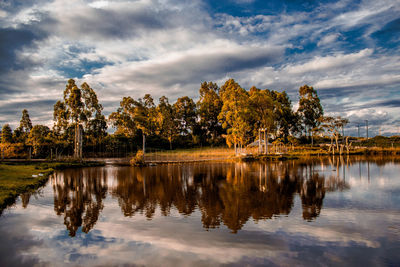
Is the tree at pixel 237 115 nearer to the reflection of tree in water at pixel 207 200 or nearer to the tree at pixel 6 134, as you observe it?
the reflection of tree in water at pixel 207 200

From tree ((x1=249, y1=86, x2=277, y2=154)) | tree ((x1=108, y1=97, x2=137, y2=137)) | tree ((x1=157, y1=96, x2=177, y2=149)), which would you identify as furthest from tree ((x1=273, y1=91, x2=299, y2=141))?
tree ((x1=108, y1=97, x2=137, y2=137))

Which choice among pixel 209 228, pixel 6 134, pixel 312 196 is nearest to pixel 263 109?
pixel 312 196

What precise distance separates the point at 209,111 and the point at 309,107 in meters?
28.3

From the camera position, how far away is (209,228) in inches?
→ 460

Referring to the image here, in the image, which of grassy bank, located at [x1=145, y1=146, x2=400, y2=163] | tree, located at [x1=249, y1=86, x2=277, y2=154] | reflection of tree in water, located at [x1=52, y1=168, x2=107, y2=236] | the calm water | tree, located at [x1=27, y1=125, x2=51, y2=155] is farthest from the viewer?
tree, located at [x1=249, y1=86, x2=277, y2=154]

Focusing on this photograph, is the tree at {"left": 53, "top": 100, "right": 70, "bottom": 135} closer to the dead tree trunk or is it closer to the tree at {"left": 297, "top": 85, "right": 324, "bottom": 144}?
the dead tree trunk

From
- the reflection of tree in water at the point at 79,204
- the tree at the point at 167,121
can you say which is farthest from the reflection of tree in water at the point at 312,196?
the tree at the point at 167,121

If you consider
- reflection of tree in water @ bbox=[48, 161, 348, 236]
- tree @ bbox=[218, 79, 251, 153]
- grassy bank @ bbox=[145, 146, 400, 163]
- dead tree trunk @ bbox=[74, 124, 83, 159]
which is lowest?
reflection of tree in water @ bbox=[48, 161, 348, 236]

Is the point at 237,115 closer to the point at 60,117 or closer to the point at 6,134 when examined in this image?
the point at 60,117

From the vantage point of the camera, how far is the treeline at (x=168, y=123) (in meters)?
52.6

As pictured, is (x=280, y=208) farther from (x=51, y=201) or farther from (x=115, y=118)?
(x=115, y=118)

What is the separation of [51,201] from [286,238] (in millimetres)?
15841

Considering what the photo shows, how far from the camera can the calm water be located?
891 centimetres

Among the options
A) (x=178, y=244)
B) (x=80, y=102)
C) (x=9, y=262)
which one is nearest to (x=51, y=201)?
(x=9, y=262)
